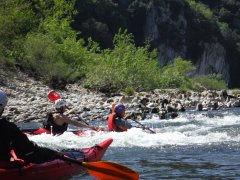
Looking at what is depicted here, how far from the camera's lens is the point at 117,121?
13477mm

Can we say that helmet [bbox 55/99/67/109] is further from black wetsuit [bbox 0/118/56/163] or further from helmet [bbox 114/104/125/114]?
black wetsuit [bbox 0/118/56/163]

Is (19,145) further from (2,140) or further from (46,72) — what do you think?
(46,72)

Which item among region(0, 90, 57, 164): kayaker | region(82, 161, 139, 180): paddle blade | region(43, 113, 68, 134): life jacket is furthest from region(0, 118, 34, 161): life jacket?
region(43, 113, 68, 134): life jacket

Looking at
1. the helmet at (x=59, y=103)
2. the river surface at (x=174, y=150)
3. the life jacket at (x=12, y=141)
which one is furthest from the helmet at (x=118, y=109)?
the life jacket at (x=12, y=141)

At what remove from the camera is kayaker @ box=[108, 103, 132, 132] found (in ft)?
43.6

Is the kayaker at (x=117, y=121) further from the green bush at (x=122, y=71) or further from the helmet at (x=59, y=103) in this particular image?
the green bush at (x=122, y=71)

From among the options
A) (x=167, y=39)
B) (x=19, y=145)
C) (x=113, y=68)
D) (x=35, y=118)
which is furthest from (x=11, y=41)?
(x=167, y=39)

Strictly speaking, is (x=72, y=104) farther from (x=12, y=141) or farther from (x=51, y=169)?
(x=12, y=141)

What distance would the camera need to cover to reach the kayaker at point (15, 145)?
6.43 meters

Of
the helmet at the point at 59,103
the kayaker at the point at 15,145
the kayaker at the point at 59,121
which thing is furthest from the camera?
the kayaker at the point at 59,121

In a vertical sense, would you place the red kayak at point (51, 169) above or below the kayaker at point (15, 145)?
below

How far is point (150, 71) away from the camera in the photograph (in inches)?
1587

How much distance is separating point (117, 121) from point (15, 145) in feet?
22.8

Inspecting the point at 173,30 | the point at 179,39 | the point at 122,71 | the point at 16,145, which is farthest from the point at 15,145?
the point at 179,39
